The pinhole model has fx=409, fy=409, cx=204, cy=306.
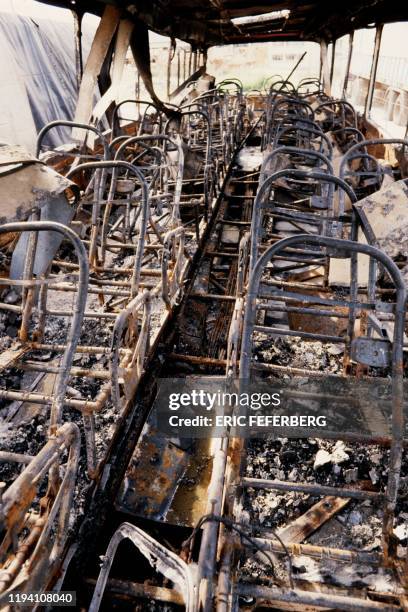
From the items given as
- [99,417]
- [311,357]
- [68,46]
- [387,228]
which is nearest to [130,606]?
[99,417]

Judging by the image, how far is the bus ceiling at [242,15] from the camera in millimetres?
5871

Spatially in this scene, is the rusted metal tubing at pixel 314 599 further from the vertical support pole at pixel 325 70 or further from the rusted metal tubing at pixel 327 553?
the vertical support pole at pixel 325 70

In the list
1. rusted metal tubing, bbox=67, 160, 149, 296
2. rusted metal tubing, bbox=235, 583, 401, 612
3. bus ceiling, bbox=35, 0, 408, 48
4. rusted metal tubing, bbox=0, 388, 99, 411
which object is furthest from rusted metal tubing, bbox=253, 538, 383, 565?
bus ceiling, bbox=35, 0, 408, 48

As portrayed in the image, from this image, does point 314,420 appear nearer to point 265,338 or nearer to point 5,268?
point 265,338

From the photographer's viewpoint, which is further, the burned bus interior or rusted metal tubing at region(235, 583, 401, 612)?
the burned bus interior

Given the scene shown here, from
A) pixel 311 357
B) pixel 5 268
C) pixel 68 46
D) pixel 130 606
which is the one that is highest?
pixel 68 46

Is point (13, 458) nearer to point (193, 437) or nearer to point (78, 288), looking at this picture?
point (78, 288)

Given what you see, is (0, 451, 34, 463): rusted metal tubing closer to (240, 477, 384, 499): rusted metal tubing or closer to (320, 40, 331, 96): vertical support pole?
(240, 477, 384, 499): rusted metal tubing

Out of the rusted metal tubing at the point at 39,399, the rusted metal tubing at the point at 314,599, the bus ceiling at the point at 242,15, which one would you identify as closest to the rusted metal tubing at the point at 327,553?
the rusted metal tubing at the point at 314,599

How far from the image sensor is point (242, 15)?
28.5 feet

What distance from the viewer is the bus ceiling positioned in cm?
587

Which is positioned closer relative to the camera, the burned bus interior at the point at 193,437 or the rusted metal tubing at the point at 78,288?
the burned bus interior at the point at 193,437

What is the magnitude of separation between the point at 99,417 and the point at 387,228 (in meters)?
2.23

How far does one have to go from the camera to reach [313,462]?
93.4 inches
